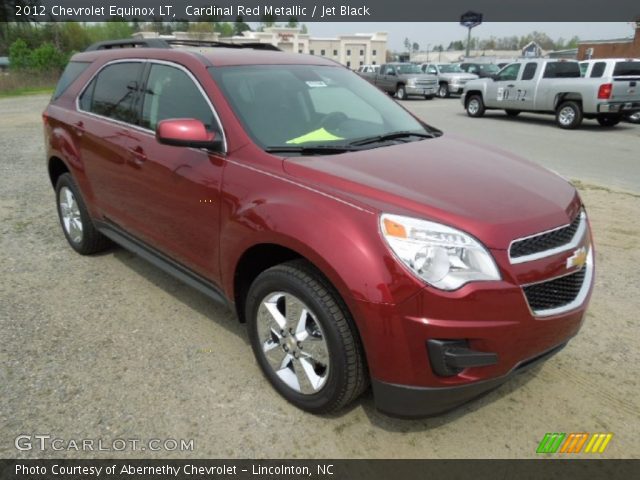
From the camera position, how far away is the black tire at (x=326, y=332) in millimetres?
2307

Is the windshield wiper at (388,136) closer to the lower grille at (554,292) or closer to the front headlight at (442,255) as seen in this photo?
the front headlight at (442,255)

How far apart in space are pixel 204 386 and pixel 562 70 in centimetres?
1472

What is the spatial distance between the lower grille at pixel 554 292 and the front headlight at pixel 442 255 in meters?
0.23

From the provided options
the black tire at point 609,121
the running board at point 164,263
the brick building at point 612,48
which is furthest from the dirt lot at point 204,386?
the brick building at point 612,48

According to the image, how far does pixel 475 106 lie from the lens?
17062 millimetres

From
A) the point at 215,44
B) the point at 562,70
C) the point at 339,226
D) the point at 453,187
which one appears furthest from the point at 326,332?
the point at 562,70

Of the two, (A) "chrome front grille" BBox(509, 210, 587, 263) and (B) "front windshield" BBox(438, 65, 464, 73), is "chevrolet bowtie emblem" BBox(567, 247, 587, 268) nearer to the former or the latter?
(A) "chrome front grille" BBox(509, 210, 587, 263)

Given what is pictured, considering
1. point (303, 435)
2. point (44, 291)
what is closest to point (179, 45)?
point (44, 291)

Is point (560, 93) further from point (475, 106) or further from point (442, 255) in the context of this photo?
point (442, 255)

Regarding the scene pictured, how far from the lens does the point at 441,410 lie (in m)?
2.29

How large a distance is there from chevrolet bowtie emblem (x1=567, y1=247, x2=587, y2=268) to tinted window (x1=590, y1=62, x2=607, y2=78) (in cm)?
1328

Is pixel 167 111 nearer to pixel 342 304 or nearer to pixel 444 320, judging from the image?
pixel 342 304

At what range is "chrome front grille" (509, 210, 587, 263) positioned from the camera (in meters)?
2.19

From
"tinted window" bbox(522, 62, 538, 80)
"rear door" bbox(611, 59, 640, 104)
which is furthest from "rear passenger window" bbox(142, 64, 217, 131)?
"tinted window" bbox(522, 62, 538, 80)
